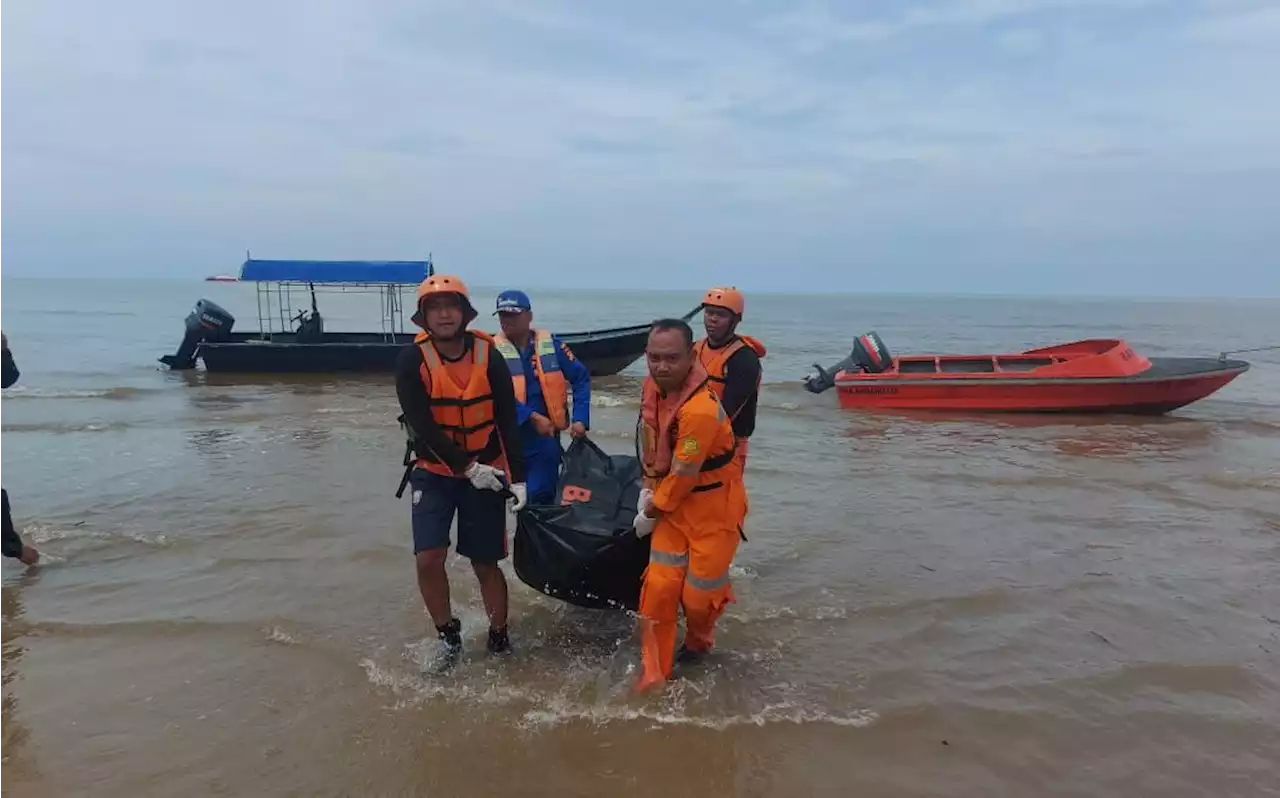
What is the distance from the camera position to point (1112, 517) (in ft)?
23.0

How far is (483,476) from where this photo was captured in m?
3.51

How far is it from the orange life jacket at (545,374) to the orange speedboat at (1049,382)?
33.9 feet

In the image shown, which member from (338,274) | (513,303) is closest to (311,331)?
(338,274)

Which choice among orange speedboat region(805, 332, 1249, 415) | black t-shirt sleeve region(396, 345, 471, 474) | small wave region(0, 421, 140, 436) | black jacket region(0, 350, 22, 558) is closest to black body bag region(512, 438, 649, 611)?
black t-shirt sleeve region(396, 345, 471, 474)

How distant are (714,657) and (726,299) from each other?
5.72ft

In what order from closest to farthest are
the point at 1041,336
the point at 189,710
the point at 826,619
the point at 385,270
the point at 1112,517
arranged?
1. the point at 189,710
2. the point at 826,619
3. the point at 1112,517
4. the point at 385,270
5. the point at 1041,336

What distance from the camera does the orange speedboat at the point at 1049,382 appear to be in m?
13.1

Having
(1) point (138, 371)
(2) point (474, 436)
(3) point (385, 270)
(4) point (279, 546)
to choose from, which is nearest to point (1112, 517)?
(2) point (474, 436)

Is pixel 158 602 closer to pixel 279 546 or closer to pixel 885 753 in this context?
pixel 279 546

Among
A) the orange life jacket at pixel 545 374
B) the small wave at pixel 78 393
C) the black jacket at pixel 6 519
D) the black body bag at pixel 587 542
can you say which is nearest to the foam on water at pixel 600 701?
the black body bag at pixel 587 542

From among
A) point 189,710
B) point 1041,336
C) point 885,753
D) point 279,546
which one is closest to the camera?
point 885,753

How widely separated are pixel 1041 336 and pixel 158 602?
47.2m

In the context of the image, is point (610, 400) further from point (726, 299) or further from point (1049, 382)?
point (726, 299)

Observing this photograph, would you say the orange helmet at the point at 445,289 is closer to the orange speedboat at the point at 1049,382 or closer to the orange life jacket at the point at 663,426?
the orange life jacket at the point at 663,426
